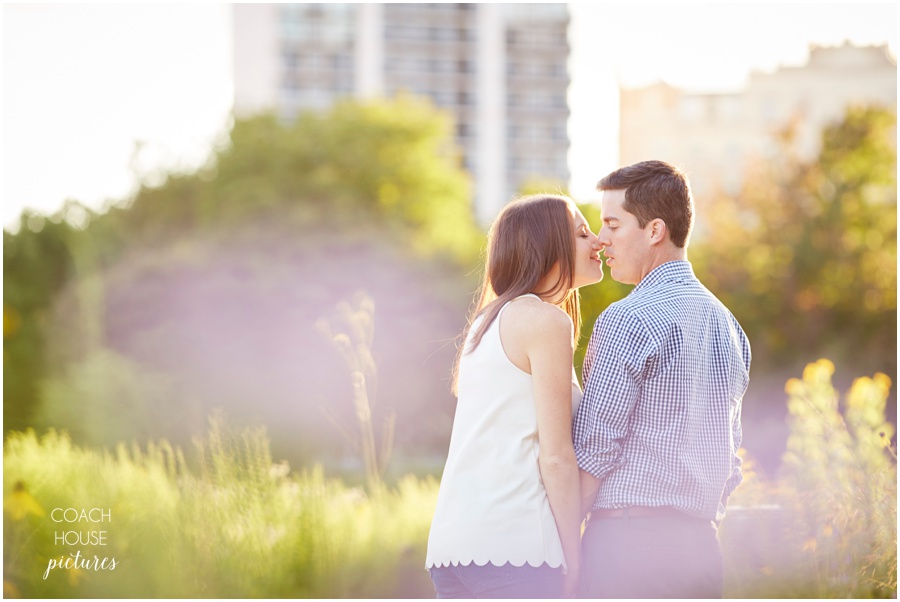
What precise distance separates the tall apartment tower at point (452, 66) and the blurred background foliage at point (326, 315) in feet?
94.2

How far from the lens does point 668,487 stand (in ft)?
7.39

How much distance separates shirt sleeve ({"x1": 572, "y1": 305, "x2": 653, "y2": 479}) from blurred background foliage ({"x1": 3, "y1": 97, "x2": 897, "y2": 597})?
2363 millimetres

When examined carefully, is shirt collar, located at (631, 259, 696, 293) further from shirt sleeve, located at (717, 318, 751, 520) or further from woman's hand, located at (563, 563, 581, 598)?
woman's hand, located at (563, 563, 581, 598)

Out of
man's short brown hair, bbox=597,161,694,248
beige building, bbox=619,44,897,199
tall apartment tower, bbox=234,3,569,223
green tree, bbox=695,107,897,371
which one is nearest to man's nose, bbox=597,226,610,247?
man's short brown hair, bbox=597,161,694,248

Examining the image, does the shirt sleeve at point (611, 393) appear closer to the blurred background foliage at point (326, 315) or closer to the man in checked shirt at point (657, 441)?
the man in checked shirt at point (657, 441)

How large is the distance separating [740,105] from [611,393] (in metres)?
53.3

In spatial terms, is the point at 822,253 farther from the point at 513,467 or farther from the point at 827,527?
the point at 513,467

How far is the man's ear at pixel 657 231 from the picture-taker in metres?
2.45

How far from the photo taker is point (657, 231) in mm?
2447

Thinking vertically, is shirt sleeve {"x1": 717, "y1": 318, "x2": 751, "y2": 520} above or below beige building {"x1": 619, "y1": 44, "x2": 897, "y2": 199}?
below

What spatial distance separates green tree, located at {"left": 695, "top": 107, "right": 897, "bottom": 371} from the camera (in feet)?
55.5

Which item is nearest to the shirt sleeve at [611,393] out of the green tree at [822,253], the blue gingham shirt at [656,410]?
the blue gingham shirt at [656,410]

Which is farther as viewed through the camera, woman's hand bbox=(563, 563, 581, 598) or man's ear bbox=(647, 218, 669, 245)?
man's ear bbox=(647, 218, 669, 245)

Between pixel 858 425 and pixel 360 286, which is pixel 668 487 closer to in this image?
pixel 858 425
